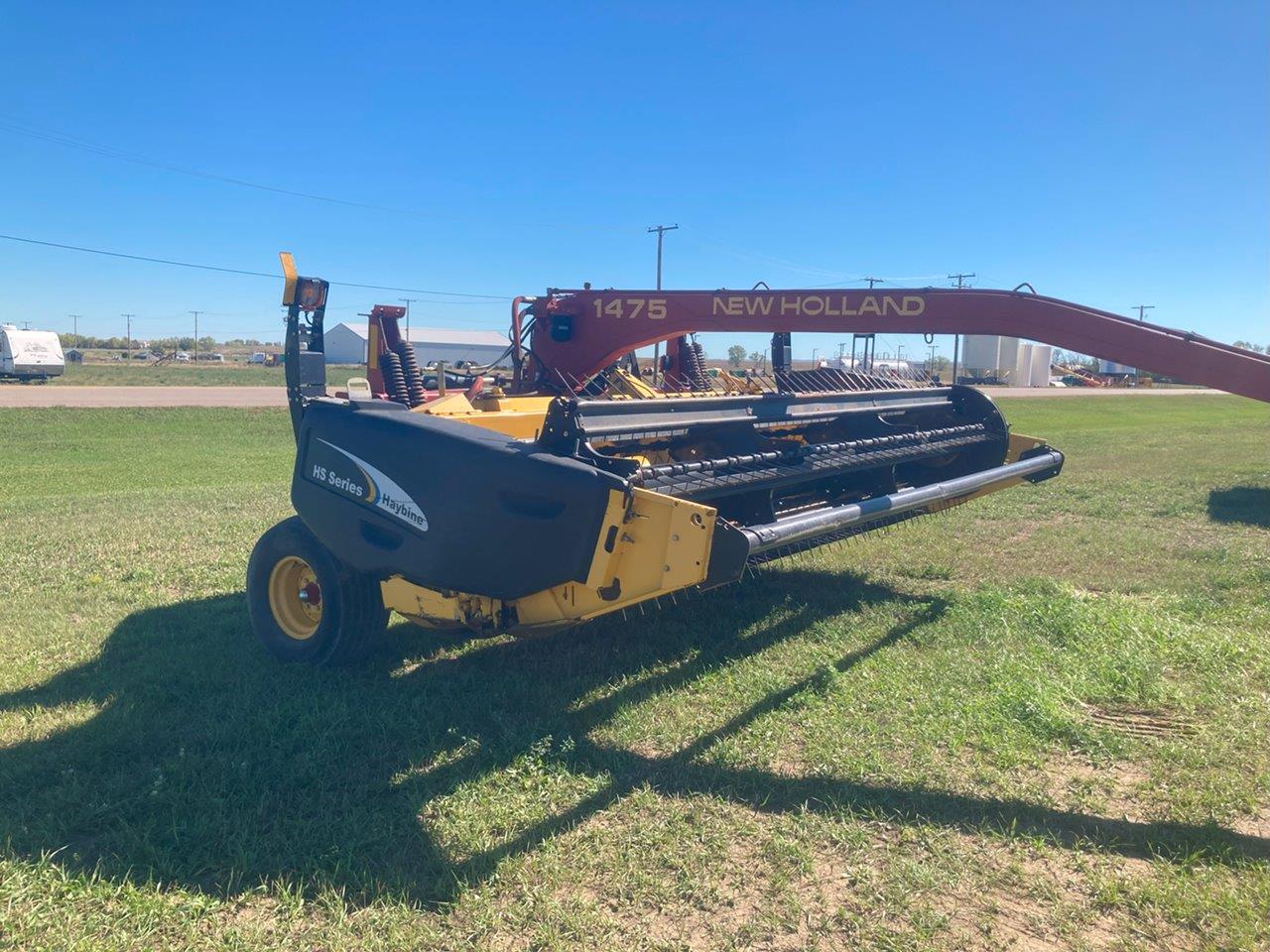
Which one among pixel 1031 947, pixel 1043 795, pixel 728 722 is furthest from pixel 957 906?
pixel 728 722

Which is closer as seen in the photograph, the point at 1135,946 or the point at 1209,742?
the point at 1135,946

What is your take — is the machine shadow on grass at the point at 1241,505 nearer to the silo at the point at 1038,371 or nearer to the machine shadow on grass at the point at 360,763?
the machine shadow on grass at the point at 360,763

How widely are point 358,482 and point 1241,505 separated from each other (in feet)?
32.2

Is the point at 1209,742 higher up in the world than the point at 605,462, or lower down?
lower down

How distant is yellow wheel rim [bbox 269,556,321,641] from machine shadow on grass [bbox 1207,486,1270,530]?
8.54 m

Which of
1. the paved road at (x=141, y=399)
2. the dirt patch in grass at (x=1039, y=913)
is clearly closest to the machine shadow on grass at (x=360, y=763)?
the dirt patch in grass at (x=1039, y=913)

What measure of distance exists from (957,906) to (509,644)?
290 cm

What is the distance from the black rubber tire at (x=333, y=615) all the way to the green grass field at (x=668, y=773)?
5.1 inches

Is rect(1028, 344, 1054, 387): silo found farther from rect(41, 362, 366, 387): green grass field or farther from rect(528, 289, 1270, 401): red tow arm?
rect(528, 289, 1270, 401): red tow arm

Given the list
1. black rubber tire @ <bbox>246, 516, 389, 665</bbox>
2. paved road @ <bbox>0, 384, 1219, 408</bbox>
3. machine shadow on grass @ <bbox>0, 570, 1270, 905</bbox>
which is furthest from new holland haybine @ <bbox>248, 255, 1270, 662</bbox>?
paved road @ <bbox>0, 384, 1219, 408</bbox>

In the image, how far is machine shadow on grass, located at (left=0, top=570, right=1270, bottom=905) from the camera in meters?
3.22

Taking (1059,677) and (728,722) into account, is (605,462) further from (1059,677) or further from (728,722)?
(1059,677)

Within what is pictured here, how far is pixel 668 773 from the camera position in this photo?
3801 millimetres

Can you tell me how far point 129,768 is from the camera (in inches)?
149
